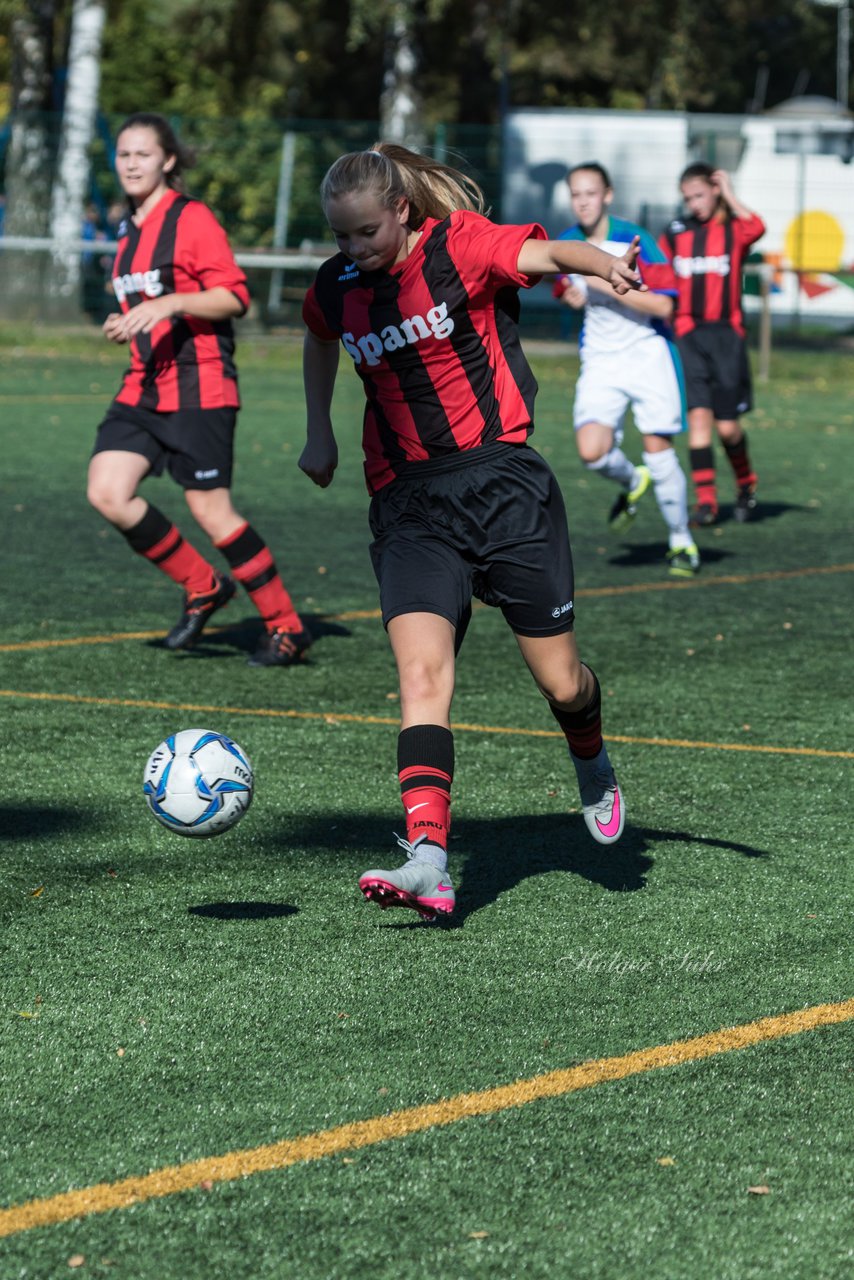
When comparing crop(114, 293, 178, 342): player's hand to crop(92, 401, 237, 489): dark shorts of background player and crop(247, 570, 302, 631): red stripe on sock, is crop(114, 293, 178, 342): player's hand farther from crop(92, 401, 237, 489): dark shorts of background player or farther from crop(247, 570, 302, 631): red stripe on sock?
crop(247, 570, 302, 631): red stripe on sock

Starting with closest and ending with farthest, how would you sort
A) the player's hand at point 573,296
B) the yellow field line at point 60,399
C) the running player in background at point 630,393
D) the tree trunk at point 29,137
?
the player's hand at point 573,296, the running player in background at point 630,393, the yellow field line at point 60,399, the tree trunk at point 29,137

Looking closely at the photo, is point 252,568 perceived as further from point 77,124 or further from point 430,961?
point 77,124

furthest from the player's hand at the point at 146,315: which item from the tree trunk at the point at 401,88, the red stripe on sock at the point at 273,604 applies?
the tree trunk at the point at 401,88

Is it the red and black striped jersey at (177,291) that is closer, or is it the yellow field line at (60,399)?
the red and black striped jersey at (177,291)

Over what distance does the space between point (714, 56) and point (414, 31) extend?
46.6 feet

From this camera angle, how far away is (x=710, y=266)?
13406 millimetres

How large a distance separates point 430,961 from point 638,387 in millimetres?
6653

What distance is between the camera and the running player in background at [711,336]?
525 inches

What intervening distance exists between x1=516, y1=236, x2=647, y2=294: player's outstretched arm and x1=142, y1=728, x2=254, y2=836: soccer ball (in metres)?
1.51

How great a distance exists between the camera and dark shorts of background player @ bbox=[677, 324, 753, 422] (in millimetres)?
13453

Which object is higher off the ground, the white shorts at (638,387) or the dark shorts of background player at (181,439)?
the white shorts at (638,387)

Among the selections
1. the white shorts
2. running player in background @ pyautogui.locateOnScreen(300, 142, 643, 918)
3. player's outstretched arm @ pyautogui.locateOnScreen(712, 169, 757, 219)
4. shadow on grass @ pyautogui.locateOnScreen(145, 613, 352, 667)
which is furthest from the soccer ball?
player's outstretched arm @ pyautogui.locateOnScreen(712, 169, 757, 219)

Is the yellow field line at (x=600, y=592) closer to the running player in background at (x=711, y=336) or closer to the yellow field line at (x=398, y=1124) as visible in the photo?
the running player in background at (x=711, y=336)

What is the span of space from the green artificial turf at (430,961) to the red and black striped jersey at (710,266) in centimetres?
449
